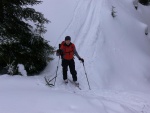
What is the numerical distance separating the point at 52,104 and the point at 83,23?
11.5m

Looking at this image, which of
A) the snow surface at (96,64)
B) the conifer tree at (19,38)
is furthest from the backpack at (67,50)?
the snow surface at (96,64)

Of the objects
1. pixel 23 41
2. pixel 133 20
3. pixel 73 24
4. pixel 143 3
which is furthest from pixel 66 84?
pixel 143 3

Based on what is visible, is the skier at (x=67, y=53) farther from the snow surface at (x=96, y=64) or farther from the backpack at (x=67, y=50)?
the snow surface at (x=96, y=64)

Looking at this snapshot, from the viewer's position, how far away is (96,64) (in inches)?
591

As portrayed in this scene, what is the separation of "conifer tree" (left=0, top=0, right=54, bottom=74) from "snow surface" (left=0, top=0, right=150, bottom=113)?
2.92ft

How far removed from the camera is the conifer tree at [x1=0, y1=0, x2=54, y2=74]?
11219 millimetres

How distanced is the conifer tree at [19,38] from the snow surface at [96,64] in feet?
2.92

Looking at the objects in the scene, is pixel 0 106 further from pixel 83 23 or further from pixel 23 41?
pixel 83 23

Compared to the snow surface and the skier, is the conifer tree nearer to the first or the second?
the skier

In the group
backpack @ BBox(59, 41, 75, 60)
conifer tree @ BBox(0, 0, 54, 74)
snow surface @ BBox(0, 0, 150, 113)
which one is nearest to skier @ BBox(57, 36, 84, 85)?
backpack @ BBox(59, 41, 75, 60)

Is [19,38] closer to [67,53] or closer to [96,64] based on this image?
[67,53]

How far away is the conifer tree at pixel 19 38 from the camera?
36.8 feet

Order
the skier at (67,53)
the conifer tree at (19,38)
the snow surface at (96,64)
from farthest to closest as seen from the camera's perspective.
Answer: the skier at (67,53)
the conifer tree at (19,38)
the snow surface at (96,64)

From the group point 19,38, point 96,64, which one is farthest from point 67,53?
point 96,64
